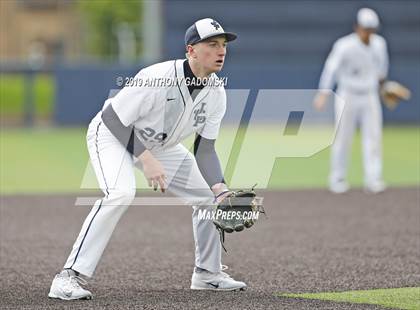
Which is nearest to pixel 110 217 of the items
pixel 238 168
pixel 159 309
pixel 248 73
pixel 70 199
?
pixel 159 309

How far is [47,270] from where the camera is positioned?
8547 millimetres

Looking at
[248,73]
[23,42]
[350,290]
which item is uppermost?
[350,290]

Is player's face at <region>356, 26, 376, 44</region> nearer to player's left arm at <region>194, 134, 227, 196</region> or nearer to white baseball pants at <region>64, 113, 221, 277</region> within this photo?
white baseball pants at <region>64, 113, 221, 277</region>

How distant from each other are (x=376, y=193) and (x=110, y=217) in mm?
7992

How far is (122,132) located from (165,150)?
0.54 meters

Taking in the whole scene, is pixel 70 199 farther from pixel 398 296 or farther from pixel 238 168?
pixel 398 296

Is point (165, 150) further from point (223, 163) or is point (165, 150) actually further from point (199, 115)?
point (223, 163)

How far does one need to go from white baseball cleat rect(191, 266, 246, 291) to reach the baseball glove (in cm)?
46

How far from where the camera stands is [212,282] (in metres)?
7.57

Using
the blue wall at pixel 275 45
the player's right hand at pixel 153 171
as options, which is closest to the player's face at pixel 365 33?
the player's right hand at pixel 153 171

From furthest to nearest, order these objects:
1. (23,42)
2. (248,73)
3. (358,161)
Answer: (23,42)
(248,73)
(358,161)

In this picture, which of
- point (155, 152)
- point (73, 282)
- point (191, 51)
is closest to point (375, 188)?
point (155, 152)

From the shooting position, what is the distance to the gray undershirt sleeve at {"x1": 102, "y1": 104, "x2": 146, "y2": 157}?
712 cm

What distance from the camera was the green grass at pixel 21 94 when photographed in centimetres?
2936
